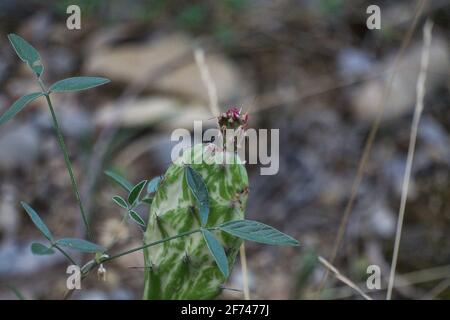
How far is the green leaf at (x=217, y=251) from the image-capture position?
36.9 inches

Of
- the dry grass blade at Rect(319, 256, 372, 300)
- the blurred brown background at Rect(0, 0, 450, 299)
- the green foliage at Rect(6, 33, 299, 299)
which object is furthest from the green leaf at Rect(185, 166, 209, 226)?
the blurred brown background at Rect(0, 0, 450, 299)

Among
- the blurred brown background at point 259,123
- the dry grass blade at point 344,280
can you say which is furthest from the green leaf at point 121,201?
→ the blurred brown background at point 259,123

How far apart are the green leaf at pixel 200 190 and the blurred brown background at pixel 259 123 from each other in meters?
0.92

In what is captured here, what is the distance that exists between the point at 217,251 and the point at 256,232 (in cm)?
6

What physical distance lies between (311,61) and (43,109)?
53.8 inches

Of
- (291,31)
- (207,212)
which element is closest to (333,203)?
(291,31)

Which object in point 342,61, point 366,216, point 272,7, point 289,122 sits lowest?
point 366,216

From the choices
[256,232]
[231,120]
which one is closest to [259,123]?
[231,120]

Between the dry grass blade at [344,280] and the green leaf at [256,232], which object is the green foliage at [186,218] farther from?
the dry grass blade at [344,280]

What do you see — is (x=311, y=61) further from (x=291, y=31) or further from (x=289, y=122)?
(x=289, y=122)

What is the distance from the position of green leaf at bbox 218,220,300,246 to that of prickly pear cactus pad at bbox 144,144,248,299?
0.20ft

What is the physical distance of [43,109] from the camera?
311 cm

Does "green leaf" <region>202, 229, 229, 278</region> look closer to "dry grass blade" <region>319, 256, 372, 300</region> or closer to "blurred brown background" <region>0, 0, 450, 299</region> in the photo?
"dry grass blade" <region>319, 256, 372, 300</region>

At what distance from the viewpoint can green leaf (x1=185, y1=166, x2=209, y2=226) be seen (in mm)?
996
